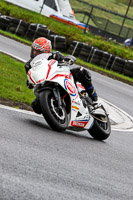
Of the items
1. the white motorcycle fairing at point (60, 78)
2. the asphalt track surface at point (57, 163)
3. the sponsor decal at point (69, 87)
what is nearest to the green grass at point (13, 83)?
the asphalt track surface at point (57, 163)

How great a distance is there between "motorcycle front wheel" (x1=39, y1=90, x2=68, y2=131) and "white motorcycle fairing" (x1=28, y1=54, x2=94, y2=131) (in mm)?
219

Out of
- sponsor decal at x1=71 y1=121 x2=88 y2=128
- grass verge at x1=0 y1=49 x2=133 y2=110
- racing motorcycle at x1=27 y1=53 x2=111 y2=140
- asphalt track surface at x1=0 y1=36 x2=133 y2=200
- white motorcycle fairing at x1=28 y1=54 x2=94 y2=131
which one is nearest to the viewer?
asphalt track surface at x1=0 y1=36 x2=133 y2=200

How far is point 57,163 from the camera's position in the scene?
5344mm

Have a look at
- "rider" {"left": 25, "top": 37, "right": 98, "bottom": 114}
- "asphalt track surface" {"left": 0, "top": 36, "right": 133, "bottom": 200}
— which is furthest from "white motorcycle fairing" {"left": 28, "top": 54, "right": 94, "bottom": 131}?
"asphalt track surface" {"left": 0, "top": 36, "right": 133, "bottom": 200}

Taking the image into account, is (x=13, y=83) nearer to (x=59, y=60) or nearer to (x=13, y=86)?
(x=13, y=86)

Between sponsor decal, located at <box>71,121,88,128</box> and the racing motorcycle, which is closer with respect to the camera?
the racing motorcycle

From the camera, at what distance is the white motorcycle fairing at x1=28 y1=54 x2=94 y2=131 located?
705 cm

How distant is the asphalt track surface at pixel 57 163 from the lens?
4316 mm

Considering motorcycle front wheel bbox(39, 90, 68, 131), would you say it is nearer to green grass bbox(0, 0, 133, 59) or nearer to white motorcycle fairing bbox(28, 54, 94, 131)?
white motorcycle fairing bbox(28, 54, 94, 131)

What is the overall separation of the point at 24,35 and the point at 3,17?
1.46 m

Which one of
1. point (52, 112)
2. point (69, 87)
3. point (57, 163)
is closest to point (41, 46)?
point (69, 87)

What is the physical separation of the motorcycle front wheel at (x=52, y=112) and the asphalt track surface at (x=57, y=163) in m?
0.17

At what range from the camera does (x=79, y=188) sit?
4660mm

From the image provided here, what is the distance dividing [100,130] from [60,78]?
1331mm
